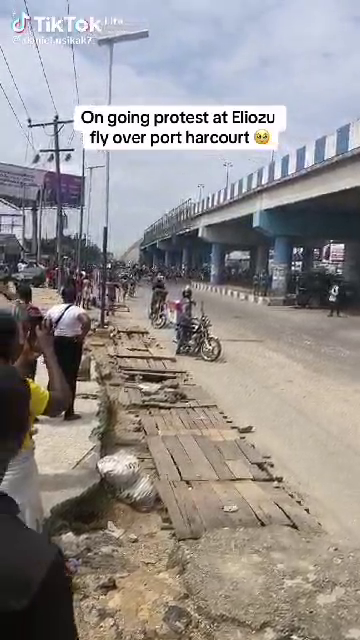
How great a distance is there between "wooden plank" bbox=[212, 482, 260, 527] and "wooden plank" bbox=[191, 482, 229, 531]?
5 centimetres

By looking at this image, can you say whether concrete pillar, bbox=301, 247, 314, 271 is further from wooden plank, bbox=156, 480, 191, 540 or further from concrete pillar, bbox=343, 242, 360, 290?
wooden plank, bbox=156, 480, 191, 540

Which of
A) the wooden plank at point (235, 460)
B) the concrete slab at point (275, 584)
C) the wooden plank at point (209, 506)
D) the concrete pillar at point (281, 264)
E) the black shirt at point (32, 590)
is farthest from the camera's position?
the concrete pillar at point (281, 264)

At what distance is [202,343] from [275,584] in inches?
421

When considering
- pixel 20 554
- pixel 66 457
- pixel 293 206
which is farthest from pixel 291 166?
pixel 20 554

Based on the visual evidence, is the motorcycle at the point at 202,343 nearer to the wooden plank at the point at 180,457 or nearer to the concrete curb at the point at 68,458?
the concrete curb at the point at 68,458

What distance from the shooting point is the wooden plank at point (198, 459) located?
5911 millimetres

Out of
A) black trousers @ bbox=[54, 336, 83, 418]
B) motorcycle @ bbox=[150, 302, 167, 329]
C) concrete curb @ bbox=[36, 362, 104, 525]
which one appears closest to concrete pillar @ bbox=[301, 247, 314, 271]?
motorcycle @ bbox=[150, 302, 167, 329]

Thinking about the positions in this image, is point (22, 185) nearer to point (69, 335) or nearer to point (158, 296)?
point (158, 296)

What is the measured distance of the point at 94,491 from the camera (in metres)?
5.12

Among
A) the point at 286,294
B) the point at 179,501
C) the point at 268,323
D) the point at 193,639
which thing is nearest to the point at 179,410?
the point at 179,501

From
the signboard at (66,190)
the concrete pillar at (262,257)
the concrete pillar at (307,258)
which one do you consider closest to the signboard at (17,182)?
the signboard at (66,190)

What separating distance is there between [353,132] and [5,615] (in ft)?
76.6

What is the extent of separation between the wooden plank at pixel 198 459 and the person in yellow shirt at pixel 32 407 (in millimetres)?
3039

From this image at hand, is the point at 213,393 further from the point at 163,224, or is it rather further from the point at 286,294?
the point at 163,224
